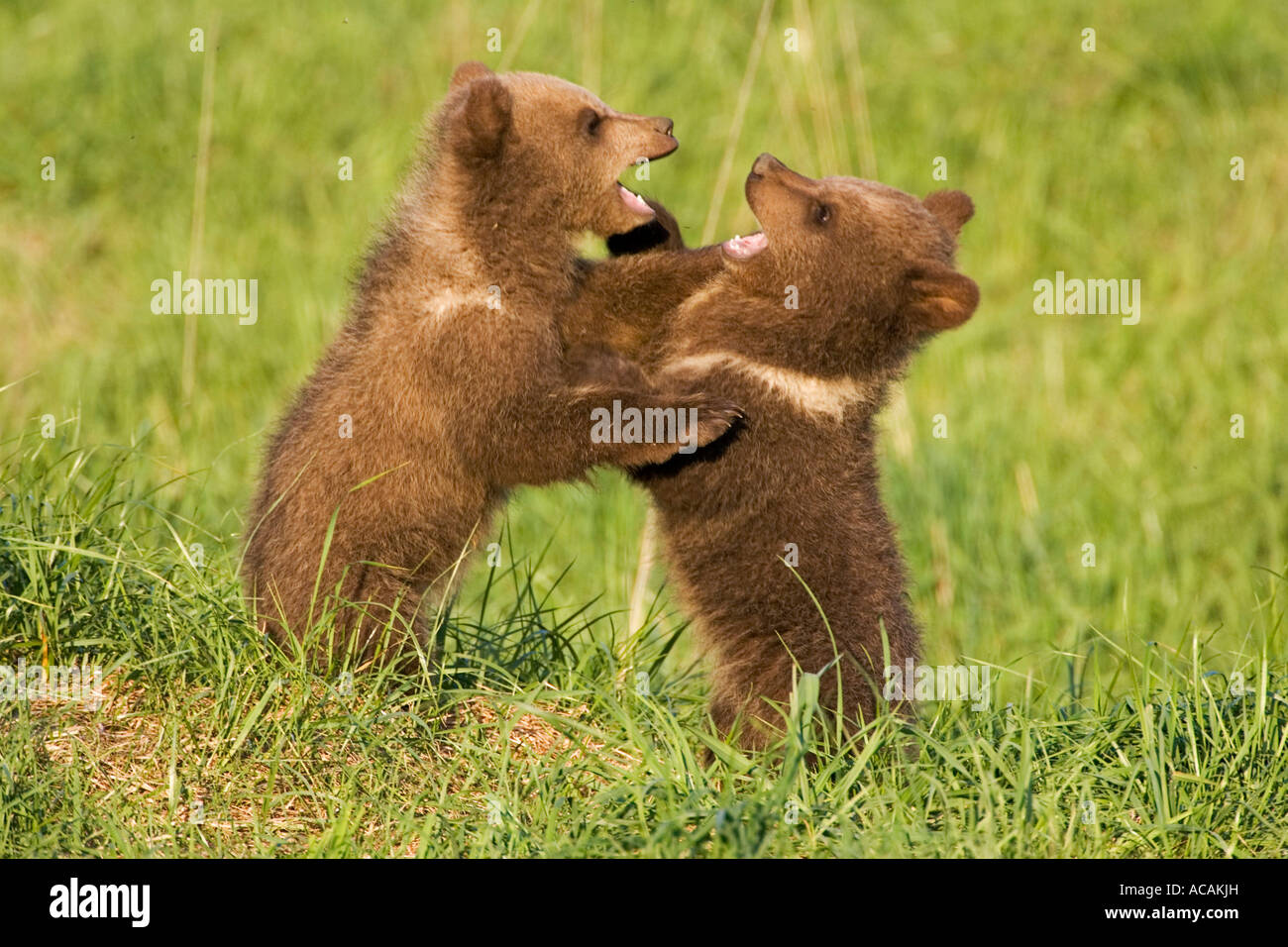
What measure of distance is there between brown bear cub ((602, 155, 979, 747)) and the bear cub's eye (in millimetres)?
556

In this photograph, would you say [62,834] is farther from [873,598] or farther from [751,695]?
[873,598]

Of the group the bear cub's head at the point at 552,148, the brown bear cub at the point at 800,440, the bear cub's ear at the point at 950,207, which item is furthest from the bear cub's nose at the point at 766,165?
the bear cub's ear at the point at 950,207

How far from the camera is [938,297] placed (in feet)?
15.6

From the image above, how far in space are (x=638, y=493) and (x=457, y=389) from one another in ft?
10.1

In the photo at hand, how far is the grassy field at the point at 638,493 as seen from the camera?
3.88 metres

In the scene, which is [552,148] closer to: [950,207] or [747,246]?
[747,246]

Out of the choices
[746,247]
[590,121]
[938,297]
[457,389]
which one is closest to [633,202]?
[590,121]

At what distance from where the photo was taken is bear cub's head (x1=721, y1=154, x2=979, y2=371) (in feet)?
16.0

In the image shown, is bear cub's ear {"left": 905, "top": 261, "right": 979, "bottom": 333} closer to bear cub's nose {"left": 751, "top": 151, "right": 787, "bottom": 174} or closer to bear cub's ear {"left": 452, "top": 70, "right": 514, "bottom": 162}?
bear cub's nose {"left": 751, "top": 151, "right": 787, "bottom": 174}

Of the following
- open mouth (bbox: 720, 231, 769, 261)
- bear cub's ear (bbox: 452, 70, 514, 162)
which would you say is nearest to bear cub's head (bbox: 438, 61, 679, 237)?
bear cub's ear (bbox: 452, 70, 514, 162)

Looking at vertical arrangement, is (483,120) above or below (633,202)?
above

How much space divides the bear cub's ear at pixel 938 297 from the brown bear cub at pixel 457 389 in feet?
2.40

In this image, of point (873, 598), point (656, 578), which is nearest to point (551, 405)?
point (873, 598)

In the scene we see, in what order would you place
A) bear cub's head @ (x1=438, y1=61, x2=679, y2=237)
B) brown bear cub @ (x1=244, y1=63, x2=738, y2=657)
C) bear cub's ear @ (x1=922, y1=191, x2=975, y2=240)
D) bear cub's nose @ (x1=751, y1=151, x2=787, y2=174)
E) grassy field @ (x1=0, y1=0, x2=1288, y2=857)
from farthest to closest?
bear cub's ear @ (x1=922, y1=191, x2=975, y2=240) → bear cub's nose @ (x1=751, y1=151, x2=787, y2=174) → bear cub's head @ (x1=438, y1=61, x2=679, y2=237) → brown bear cub @ (x1=244, y1=63, x2=738, y2=657) → grassy field @ (x1=0, y1=0, x2=1288, y2=857)
